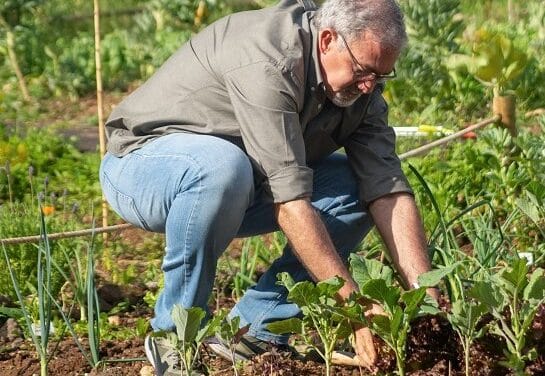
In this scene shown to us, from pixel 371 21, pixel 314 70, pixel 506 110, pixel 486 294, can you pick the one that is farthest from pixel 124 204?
pixel 506 110

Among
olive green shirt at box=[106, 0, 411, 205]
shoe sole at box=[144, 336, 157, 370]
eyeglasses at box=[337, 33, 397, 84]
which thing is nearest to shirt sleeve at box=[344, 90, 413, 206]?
olive green shirt at box=[106, 0, 411, 205]

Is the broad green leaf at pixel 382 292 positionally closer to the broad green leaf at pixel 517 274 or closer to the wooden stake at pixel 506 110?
the broad green leaf at pixel 517 274

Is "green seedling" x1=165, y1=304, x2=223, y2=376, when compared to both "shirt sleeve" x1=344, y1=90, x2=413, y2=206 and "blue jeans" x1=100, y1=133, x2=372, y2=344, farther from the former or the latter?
"shirt sleeve" x1=344, y1=90, x2=413, y2=206

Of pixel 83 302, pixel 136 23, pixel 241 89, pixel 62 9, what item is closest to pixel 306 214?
pixel 241 89

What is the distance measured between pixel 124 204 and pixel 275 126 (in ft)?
2.18

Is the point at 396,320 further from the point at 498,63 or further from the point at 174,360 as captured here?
the point at 498,63

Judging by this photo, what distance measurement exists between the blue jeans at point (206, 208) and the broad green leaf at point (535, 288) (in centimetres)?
85

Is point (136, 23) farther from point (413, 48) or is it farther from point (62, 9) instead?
point (413, 48)

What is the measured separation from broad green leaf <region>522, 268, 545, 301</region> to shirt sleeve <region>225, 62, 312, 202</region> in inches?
26.2

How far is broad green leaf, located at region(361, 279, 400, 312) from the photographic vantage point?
3072 mm

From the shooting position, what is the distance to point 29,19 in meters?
9.05

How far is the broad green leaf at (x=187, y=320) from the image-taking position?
10.6 feet

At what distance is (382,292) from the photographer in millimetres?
3102

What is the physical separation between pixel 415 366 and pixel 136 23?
697cm
